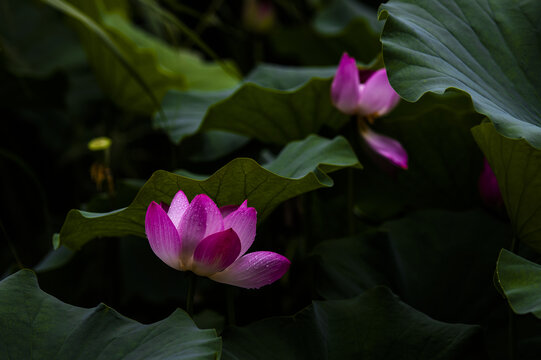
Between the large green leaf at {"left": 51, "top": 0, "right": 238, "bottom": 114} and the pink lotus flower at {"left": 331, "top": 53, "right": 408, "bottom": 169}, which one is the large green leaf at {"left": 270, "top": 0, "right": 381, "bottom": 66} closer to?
the large green leaf at {"left": 51, "top": 0, "right": 238, "bottom": 114}

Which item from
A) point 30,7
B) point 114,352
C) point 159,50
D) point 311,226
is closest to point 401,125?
point 311,226

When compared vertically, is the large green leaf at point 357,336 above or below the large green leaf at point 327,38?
above

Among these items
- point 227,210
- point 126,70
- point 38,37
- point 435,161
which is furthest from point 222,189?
point 38,37

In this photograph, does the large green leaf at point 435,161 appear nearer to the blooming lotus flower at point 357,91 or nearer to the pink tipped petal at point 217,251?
the blooming lotus flower at point 357,91

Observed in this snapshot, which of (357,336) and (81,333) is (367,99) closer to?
(357,336)

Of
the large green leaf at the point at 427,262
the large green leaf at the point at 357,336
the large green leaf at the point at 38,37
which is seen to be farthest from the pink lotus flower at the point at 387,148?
the large green leaf at the point at 38,37

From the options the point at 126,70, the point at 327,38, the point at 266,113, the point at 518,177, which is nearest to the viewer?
the point at 518,177

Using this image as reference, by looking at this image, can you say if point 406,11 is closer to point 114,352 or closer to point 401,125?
point 401,125
